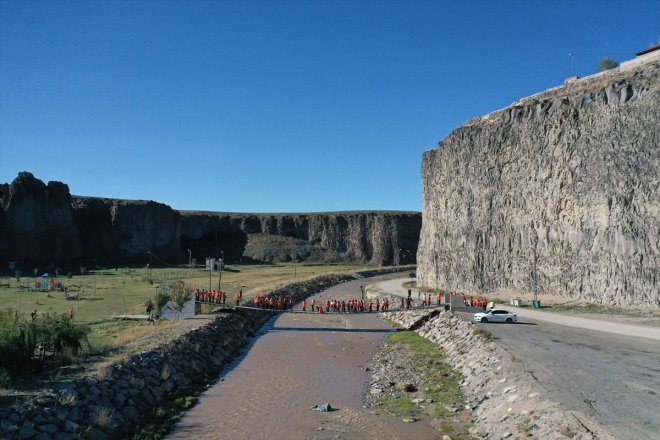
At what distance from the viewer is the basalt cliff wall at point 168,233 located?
101125mm

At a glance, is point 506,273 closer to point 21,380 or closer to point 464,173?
point 464,173

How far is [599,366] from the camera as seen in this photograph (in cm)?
1762

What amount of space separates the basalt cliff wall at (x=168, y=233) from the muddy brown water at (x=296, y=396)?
66941mm

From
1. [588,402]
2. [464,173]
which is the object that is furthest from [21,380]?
[464,173]

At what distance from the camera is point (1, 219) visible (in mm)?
100000

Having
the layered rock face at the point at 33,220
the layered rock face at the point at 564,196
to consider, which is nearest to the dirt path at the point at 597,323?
the layered rock face at the point at 564,196

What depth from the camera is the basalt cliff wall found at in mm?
101125

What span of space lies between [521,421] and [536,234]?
34.2 meters

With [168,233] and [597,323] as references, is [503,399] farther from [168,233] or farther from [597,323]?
[168,233]

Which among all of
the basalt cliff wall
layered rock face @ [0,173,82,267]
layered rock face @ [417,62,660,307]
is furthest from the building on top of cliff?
layered rock face @ [0,173,82,267]

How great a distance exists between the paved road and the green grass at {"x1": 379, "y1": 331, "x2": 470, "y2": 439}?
2800 mm

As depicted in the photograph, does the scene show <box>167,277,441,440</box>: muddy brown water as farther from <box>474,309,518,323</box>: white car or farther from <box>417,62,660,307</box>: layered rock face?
<box>417,62,660,307</box>: layered rock face

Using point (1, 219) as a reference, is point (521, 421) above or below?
below

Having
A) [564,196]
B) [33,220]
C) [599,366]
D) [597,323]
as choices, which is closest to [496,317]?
[597,323]
